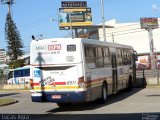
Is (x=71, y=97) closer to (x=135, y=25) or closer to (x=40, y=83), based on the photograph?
(x=40, y=83)

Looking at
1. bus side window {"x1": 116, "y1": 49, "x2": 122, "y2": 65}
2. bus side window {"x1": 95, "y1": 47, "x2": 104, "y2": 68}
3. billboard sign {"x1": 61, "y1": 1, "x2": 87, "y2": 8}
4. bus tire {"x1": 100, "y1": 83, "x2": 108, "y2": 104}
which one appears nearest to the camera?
bus side window {"x1": 95, "y1": 47, "x2": 104, "y2": 68}

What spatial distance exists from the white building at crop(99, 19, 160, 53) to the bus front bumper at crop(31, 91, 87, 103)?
89206 mm

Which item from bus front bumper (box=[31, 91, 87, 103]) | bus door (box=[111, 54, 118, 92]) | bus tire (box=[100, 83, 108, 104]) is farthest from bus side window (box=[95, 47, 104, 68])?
bus front bumper (box=[31, 91, 87, 103])

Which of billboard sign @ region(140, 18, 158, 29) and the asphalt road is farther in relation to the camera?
billboard sign @ region(140, 18, 158, 29)

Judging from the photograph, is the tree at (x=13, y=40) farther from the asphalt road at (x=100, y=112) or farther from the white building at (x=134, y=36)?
the asphalt road at (x=100, y=112)

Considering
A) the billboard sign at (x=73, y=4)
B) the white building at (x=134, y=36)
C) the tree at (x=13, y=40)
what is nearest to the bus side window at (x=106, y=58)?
the tree at (x=13, y=40)

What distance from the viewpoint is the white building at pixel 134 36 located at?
10812 centimetres

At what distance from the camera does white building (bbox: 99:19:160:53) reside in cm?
10812

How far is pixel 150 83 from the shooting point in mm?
33031

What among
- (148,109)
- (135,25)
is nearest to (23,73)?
(148,109)

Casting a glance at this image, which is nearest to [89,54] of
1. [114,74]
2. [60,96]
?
[60,96]

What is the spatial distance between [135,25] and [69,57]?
92.4 metres

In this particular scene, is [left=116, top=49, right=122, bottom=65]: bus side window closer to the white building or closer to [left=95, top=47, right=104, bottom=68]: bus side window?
[left=95, top=47, right=104, bottom=68]: bus side window

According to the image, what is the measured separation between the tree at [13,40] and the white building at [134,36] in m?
30.1
